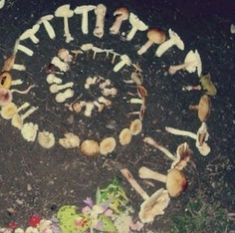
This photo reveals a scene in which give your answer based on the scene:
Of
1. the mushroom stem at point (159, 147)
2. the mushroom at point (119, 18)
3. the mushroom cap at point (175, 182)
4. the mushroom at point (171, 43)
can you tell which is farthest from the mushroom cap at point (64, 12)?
the mushroom cap at point (175, 182)

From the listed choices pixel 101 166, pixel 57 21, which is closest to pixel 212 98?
pixel 101 166

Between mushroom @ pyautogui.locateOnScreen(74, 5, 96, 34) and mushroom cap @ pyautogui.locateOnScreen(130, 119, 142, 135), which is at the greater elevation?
mushroom @ pyautogui.locateOnScreen(74, 5, 96, 34)

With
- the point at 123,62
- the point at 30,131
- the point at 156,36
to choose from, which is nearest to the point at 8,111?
the point at 30,131

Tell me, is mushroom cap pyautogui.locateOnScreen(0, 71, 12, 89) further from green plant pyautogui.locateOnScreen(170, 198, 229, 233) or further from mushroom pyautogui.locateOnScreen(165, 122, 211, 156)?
green plant pyautogui.locateOnScreen(170, 198, 229, 233)

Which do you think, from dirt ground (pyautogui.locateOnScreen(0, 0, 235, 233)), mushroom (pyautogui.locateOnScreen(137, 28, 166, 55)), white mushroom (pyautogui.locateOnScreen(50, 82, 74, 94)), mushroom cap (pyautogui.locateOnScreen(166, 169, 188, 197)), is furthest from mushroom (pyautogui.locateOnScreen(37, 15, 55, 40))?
mushroom cap (pyautogui.locateOnScreen(166, 169, 188, 197))

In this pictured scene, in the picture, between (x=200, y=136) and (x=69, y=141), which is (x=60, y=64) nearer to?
(x=69, y=141)

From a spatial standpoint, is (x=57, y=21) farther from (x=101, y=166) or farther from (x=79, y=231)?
(x=79, y=231)
